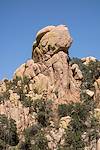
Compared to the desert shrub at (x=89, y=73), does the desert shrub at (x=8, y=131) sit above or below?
below

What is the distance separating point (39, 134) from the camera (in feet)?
183

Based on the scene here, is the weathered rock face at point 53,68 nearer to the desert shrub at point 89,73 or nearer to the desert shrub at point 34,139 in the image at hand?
the desert shrub at point 89,73

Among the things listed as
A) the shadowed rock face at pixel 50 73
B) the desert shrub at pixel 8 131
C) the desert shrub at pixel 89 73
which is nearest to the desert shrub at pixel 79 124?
the shadowed rock face at pixel 50 73

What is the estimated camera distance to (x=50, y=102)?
200 ft

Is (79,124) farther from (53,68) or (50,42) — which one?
Result: (50,42)

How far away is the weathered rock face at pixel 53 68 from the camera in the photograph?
6244 centimetres

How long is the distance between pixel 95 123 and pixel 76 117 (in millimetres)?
2748

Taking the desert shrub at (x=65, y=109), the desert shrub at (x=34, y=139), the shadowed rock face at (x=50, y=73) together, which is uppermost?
the shadowed rock face at (x=50, y=73)

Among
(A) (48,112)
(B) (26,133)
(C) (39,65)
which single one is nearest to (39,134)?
(B) (26,133)

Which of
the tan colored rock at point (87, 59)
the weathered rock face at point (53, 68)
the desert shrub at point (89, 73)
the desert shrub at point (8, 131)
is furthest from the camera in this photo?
the tan colored rock at point (87, 59)

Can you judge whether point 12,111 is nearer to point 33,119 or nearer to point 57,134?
point 33,119

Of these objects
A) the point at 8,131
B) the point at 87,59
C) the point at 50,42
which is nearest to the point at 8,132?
the point at 8,131

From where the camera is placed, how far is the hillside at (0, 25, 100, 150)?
56344 mm

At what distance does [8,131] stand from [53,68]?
12470mm
